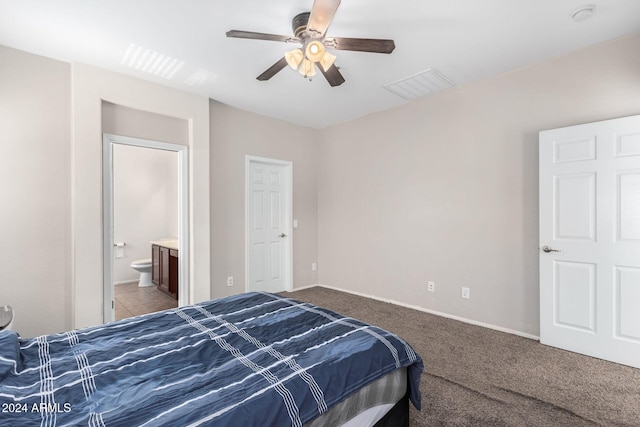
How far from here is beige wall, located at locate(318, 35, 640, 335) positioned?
9.16 feet

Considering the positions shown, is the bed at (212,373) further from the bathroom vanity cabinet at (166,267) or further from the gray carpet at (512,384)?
the bathroom vanity cabinet at (166,267)

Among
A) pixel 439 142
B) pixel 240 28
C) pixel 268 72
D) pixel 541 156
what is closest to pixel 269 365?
pixel 268 72

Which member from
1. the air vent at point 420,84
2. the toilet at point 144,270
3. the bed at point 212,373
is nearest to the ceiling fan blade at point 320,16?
the air vent at point 420,84

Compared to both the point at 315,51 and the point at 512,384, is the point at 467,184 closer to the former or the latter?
the point at 512,384

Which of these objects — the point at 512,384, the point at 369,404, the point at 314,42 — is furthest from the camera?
the point at 512,384

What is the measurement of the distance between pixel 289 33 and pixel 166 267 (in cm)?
362

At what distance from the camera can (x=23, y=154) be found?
2.69m

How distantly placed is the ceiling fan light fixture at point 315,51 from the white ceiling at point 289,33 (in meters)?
0.38

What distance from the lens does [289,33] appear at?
2424 millimetres

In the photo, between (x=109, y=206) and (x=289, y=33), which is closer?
(x=289, y=33)

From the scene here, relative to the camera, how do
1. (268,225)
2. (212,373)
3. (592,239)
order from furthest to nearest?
(268,225)
(592,239)
(212,373)

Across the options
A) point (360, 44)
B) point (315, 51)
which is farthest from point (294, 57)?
point (360, 44)

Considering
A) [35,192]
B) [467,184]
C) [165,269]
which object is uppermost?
[467,184]

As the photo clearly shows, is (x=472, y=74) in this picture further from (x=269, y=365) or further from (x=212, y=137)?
(x=269, y=365)
